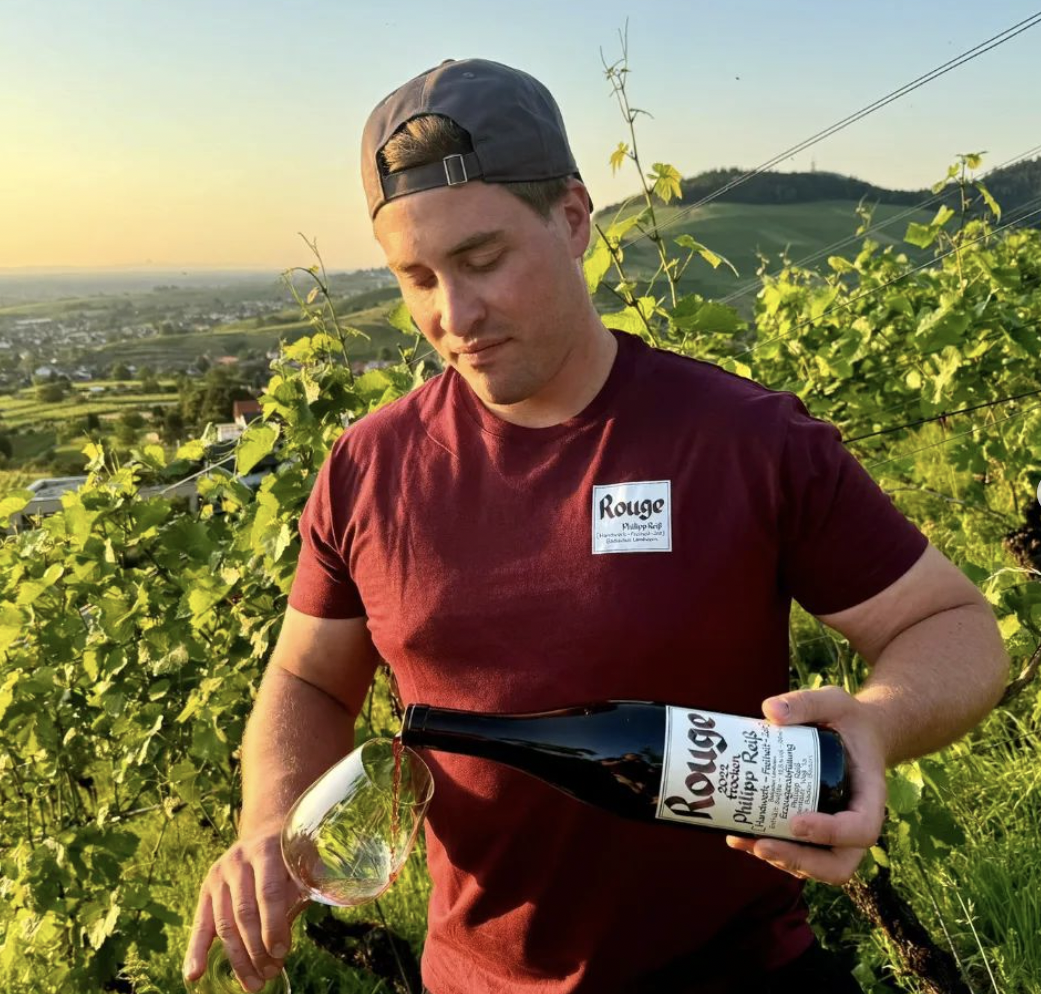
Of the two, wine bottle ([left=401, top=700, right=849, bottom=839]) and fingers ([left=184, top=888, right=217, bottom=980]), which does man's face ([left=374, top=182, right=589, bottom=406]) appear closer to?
wine bottle ([left=401, top=700, right=849, bottom=839])

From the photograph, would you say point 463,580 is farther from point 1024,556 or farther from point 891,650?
point 1024,556

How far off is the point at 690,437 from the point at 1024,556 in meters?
1.62

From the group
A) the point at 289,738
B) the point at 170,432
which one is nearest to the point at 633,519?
the point at 289,738

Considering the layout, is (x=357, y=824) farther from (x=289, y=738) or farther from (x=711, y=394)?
(x=711, y=394)

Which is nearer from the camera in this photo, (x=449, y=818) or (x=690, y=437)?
(x=690, y=437)

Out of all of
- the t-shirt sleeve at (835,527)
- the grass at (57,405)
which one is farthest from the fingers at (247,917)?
the grass at (57,405)

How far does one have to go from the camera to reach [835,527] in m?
1.34

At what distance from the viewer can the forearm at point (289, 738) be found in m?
1.61

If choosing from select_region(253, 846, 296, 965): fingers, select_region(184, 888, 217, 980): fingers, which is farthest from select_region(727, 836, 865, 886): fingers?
select_region(184, 888, 217, 980): fingers

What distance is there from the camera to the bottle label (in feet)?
3.58

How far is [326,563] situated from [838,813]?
3.19 feet

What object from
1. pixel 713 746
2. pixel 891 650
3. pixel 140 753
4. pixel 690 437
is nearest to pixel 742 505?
pixel 690 437

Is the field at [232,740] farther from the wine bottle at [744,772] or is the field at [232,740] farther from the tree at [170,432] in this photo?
the wine bottle at [744,772]

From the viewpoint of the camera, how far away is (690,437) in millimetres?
1434
